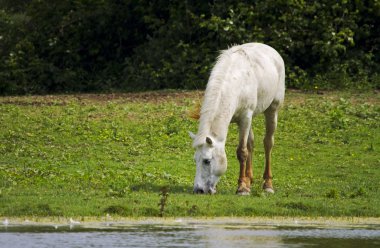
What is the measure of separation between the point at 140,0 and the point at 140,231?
19.2 m

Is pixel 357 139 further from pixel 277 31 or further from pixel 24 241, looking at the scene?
pixel 24 241

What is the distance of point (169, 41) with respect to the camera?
29.8 meters

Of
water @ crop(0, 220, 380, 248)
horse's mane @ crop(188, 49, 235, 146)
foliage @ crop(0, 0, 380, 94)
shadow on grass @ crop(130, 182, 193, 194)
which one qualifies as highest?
foliage @ crop(0, 0, 380, 94)

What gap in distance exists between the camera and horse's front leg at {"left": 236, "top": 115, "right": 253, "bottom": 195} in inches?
615

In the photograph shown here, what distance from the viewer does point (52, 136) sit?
68.3 ft

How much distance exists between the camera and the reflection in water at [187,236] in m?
11.4

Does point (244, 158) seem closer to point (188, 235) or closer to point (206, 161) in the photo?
point (206, 161)

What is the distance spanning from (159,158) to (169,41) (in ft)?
36.1

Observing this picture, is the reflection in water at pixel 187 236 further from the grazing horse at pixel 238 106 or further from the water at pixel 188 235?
the grazing horse at pixel 238 106

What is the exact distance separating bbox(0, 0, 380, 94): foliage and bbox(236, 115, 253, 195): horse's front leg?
10.7 meters

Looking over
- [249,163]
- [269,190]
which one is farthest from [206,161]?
[249,163]

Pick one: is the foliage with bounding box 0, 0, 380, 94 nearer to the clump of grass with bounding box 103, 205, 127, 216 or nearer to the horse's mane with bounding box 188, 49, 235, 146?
the horse's mane with bounding box 188, 49, 235, 146

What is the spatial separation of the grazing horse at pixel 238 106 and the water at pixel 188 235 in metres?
1.97

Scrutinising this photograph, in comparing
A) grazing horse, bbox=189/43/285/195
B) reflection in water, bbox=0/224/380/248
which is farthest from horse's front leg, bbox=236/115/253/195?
reflection in water, bbox=0/224/380/248
